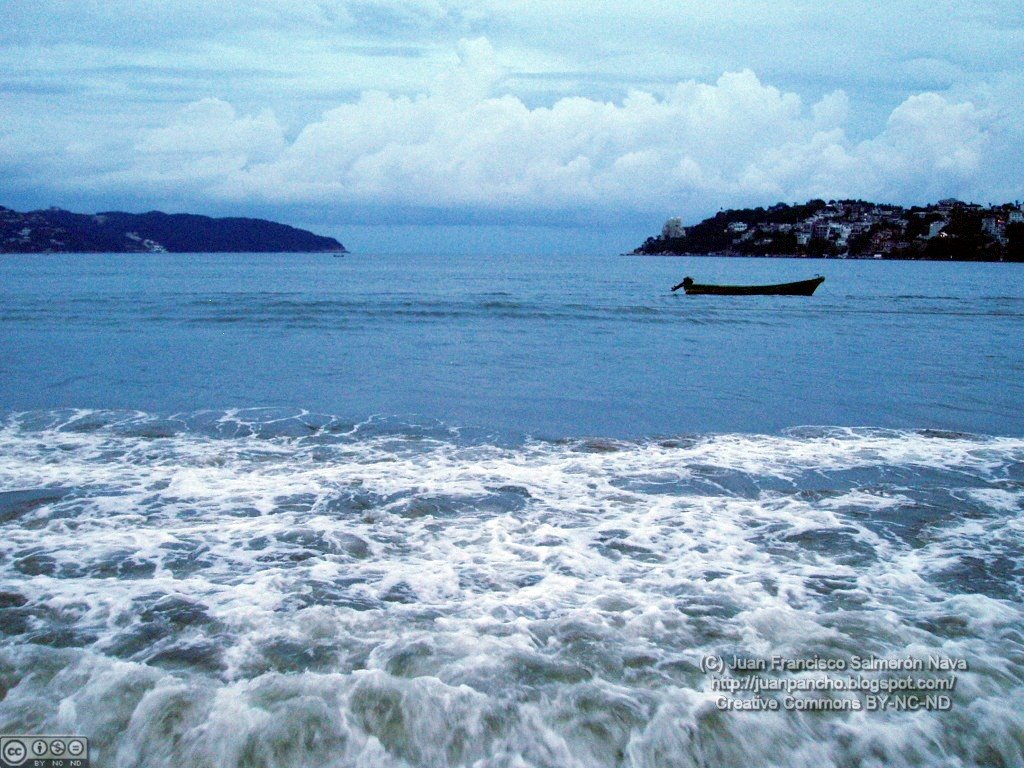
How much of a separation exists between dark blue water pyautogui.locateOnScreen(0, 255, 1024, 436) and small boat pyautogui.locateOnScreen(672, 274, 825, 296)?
12.8 ft

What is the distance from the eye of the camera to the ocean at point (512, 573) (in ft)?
17.1

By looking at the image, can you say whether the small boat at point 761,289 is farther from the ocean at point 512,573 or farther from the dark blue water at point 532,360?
the ocean at point 512,573

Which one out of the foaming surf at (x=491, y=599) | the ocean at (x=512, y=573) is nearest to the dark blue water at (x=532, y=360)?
the ocean at (x=512, y=573)

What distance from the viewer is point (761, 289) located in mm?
49062

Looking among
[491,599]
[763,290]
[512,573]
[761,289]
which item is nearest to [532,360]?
[512,573]

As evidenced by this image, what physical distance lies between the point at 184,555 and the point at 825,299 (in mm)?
52594

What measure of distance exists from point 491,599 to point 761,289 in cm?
4680

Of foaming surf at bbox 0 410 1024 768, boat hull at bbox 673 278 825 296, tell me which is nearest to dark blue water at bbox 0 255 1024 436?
foaming surf at bbox 0 410 1024 768

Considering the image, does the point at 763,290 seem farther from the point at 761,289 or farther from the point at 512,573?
the point at 512,573

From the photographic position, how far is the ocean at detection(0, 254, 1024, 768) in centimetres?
521

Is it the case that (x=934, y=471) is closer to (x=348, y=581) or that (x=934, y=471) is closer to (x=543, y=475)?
(x=543, y=475)

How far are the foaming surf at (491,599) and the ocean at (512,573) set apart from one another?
3 centimetres

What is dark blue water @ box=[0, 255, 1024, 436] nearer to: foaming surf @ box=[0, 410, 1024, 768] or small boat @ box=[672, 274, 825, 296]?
foaming surf @ box=[0, 410, 1024, 768]

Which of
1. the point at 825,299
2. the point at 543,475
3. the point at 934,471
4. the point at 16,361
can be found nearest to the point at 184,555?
the point at 543,475
